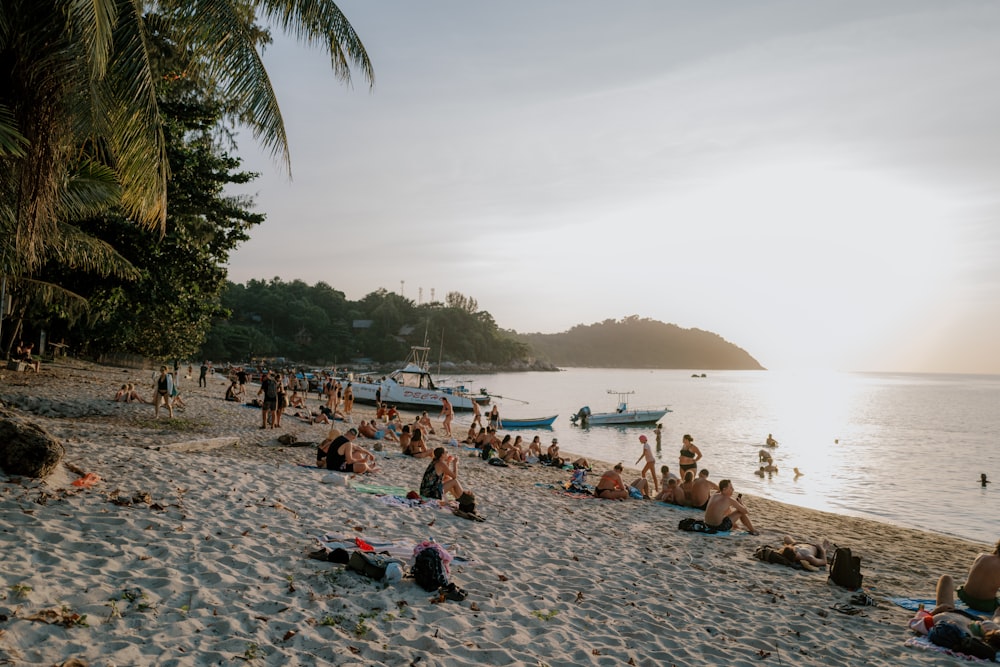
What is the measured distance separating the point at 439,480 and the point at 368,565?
395 cm

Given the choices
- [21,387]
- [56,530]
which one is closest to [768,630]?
[56,530]

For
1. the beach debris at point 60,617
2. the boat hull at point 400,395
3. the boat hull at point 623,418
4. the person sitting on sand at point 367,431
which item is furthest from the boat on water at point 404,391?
the beach debris at point 60,617

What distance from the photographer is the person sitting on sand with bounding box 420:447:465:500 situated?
365 inches

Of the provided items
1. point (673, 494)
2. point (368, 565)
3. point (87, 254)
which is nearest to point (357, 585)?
point (368, 565)

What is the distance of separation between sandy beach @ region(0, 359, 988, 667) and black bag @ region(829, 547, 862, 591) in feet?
0.61

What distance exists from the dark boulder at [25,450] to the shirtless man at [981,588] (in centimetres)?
981

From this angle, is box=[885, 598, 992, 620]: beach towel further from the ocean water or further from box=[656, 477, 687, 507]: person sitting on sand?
the ocean water

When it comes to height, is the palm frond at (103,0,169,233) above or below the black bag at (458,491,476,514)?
above

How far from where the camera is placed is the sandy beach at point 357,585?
158 inches

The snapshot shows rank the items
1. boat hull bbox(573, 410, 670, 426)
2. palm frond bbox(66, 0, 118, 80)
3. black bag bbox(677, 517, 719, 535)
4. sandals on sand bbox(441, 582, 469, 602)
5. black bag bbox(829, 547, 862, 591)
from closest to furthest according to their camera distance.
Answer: palm frond bbox(66, 0, 118, 80), sandals on sand bbox(441, 582, 469, 602), black bag bbox(829, 547, 862, 591), black bag bbox(677, 517, 719, 535), boat hull bbox(573, 410, 670, 426)

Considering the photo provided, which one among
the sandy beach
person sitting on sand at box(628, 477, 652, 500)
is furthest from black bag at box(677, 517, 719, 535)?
person sitting on sand at box(628, 477, 652, 500)

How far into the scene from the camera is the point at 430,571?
213 inches

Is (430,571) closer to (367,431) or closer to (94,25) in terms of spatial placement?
(94,25)

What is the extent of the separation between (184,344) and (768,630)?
35.9m
